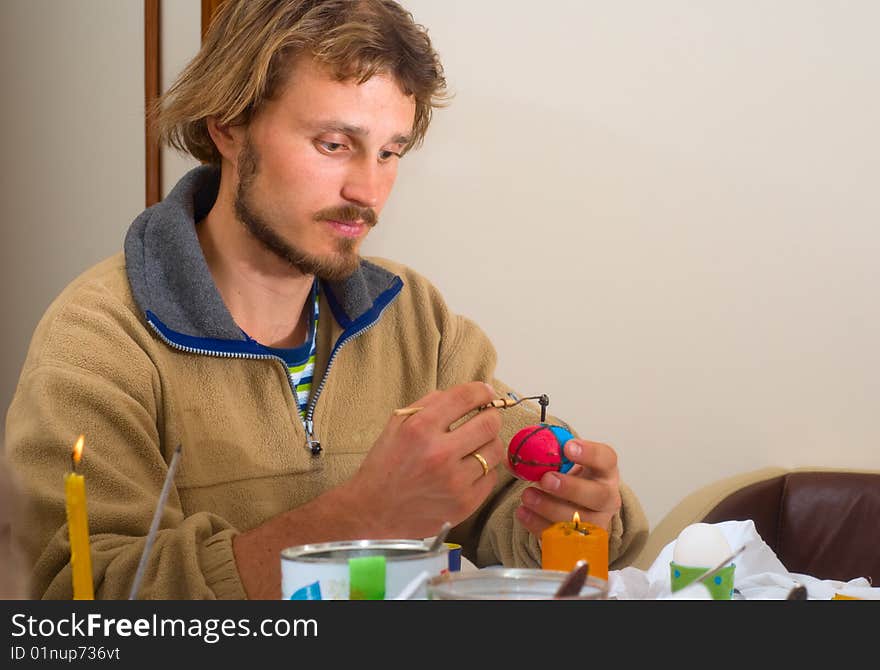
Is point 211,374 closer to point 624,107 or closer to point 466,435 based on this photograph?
point 466,435

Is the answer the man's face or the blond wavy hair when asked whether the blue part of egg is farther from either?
the blond wavy hair

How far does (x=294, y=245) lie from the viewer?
1426 mm

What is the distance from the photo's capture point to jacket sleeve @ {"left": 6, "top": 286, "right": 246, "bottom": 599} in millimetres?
937

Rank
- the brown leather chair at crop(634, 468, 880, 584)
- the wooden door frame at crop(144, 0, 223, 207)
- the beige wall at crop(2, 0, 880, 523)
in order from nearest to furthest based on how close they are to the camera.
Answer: the brown leather chair at crop(634, 468, 880, 584)
the beige wall at crop(2, 0, 880, 523)
the wooden door frame at crop(144, 0, 223, 207)

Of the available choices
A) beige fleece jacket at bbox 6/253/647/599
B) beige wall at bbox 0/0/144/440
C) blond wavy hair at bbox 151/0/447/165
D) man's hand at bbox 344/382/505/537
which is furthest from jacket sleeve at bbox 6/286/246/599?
beige wall at bbox 0/0/144/440

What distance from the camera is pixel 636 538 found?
4.21ft

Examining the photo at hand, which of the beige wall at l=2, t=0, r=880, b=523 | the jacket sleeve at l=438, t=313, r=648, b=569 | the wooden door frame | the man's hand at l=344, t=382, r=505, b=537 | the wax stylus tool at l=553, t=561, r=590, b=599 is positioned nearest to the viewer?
the wax stylus tool at l=553, t=561, r=590, b=599

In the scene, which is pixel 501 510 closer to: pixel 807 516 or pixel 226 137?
pixel 226 137

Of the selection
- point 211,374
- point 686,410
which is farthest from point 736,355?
point 211,374

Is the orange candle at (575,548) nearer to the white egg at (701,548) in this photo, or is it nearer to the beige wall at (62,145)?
the white egg at (701,548)

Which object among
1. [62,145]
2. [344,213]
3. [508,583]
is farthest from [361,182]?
[62,145]

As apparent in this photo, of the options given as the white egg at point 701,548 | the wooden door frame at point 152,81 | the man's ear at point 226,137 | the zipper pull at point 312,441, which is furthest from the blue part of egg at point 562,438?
the wooden door frame at point 152,81

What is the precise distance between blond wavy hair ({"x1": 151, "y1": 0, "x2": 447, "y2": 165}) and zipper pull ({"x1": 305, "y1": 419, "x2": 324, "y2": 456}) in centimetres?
44

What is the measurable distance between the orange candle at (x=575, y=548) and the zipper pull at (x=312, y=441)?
540 mm
